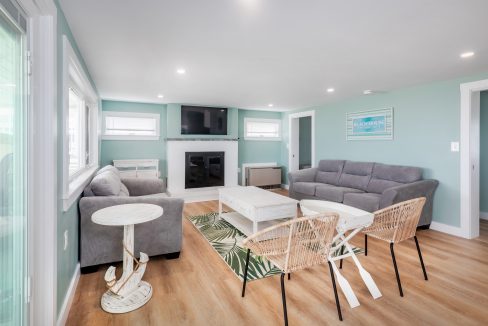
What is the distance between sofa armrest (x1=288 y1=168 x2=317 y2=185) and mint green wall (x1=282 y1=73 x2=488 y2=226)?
0.92m

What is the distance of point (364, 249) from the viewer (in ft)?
9.75

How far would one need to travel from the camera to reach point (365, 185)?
4277mm

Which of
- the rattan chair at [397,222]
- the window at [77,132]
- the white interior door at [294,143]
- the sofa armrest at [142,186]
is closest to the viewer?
the rattan chair at [397,222]

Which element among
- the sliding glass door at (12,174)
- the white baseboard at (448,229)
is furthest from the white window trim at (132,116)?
the white baseboard at (448,229)

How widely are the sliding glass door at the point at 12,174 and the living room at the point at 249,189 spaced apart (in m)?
0.01

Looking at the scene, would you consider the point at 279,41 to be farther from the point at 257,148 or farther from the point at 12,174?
the point at 257,148

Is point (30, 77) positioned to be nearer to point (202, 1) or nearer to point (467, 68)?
point (202, 1)

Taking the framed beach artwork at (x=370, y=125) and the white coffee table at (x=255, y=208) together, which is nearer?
the white coffee table at (x=255, y=208)

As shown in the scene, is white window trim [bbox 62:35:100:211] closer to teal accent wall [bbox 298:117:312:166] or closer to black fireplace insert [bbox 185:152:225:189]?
black fireplace insert [bbox 185:152:225:189]

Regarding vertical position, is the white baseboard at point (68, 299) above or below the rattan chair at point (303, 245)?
below

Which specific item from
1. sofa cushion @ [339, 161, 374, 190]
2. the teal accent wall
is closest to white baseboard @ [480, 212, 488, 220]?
sofa cushion @ [339, 161, 374, 190]

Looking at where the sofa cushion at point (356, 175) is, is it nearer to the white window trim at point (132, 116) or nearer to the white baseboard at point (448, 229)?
the white baseboard at point (448, 229)

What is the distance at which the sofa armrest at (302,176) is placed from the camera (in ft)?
16.6

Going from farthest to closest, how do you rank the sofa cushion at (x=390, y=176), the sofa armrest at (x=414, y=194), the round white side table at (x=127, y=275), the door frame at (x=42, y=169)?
1. the sofa cushion at (x=390, y=176)
2. the sofa armrest at (x=414, y=194)
3. the round white side table at (x=127, y=275)
4. the door frame at (x=42, y=169)
